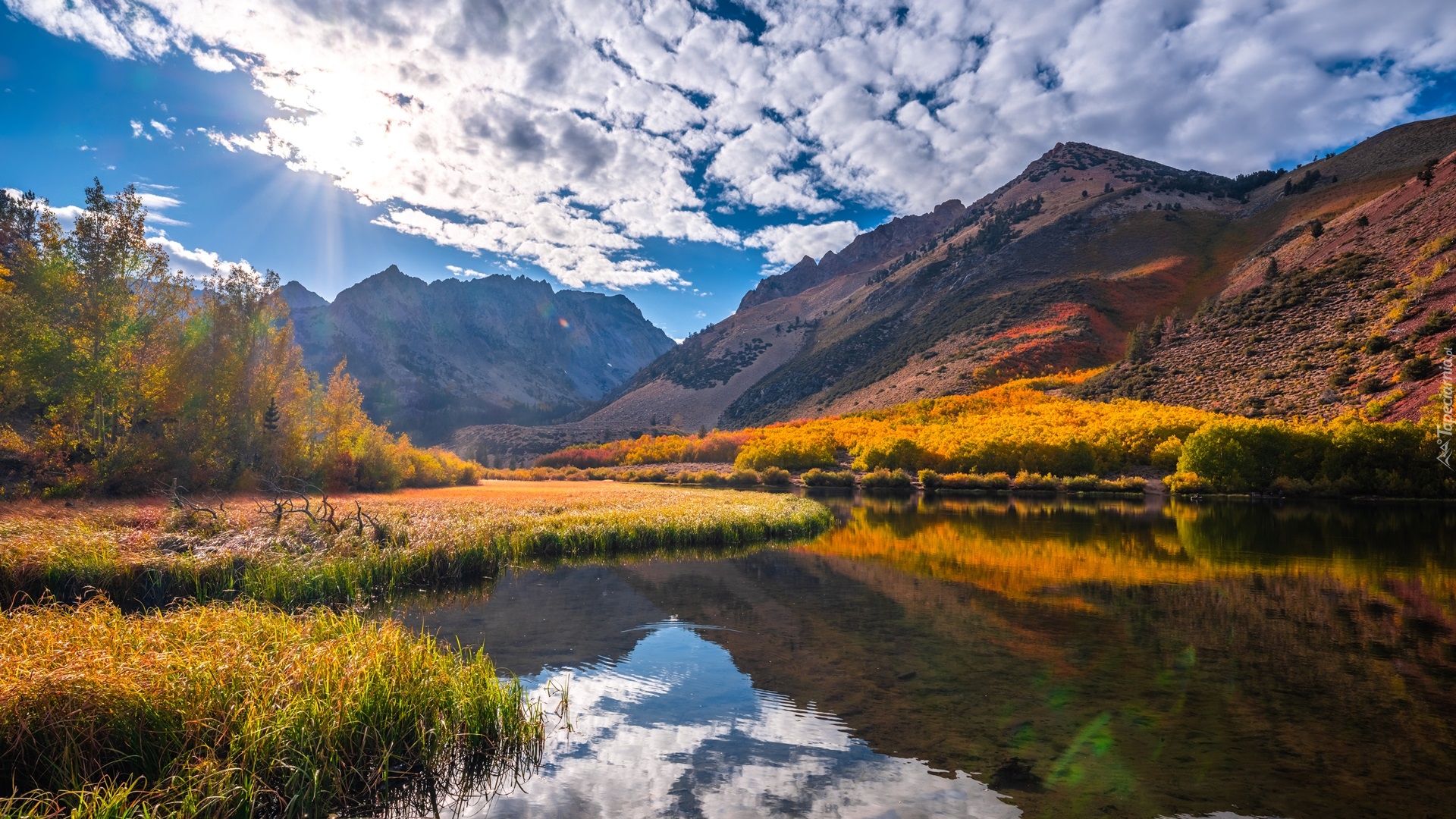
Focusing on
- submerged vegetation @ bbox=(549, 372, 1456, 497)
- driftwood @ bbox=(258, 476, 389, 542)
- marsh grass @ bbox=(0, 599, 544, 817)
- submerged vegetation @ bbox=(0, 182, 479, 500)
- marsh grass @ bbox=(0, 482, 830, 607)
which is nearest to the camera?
marsh grass @ bbox=(0, 599, 544, 817)

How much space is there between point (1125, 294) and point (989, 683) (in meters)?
113

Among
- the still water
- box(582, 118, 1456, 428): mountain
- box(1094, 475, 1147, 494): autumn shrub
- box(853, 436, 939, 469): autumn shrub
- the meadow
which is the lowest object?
the still water

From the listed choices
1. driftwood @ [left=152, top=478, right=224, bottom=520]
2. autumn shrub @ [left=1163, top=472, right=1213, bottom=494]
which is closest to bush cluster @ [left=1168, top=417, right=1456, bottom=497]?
autumn shrub @ [left=1163, top=472, right=1213, bottom=494]

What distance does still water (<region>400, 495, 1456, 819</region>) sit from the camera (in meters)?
7.25

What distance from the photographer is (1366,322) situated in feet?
163

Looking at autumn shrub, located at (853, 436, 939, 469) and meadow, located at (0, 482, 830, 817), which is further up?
autumn shrub, located at (853, 436, 939, 469)

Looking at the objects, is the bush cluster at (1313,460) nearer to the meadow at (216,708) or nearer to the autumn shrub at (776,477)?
the autumn shrub at (776,477)

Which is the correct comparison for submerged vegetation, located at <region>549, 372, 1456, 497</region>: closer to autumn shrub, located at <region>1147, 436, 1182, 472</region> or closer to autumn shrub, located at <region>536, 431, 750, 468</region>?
autumn shrub, located at <region>1147, 436, 1182, 472</region>

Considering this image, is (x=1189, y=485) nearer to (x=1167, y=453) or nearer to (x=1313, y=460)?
(x=1167, y=453)

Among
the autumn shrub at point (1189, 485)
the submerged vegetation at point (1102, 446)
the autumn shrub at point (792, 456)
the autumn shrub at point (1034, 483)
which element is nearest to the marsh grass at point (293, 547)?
the autumn shrub at point (1034, 483)

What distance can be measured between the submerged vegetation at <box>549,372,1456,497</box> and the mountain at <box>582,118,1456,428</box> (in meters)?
4.59

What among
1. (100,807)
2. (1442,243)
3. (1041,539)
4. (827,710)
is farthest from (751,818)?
(1442,243)

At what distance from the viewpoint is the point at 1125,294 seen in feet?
337

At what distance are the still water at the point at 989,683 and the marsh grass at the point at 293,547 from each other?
2.43 m
